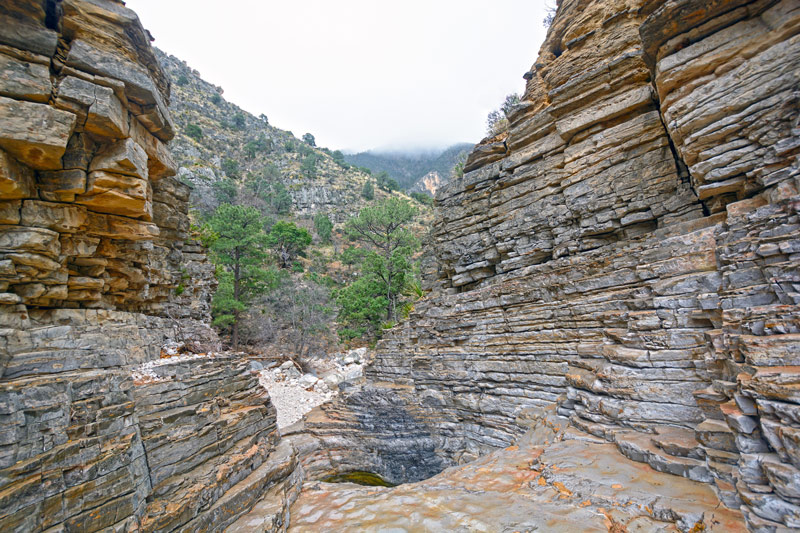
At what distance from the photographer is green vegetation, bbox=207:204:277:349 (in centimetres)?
1730

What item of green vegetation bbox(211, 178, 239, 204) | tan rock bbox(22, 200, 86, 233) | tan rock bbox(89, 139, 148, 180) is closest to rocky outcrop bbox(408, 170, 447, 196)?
green vegetation bbox(211, 178, 239, 204)

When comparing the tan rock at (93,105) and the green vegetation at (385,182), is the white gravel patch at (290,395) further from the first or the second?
the green vegetation at (385,182)

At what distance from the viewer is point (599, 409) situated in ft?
18.7

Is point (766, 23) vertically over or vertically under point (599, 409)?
over

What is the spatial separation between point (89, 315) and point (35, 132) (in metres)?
2.59

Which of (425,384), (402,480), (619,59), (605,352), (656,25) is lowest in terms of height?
(402,480)

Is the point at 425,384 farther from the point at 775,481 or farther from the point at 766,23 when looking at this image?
the point at 766,23

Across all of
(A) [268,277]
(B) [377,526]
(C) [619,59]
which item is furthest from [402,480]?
(C) [619,59]

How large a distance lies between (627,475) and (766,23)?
7.63 metres

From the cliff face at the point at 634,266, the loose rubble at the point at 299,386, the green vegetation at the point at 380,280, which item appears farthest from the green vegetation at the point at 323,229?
the cliff face at the point at 634,266

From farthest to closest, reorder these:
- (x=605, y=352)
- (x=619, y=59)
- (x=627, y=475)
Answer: (x=619, y=59) < (x=605, y=352) < (x=627, y=475)

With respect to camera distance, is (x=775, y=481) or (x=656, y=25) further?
(x=656, y=25)

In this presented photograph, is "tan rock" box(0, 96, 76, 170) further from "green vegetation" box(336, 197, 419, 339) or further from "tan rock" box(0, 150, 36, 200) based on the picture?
Result: "green vegetation" box(336, 197, 419, 339)

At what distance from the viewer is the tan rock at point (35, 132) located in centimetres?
358
